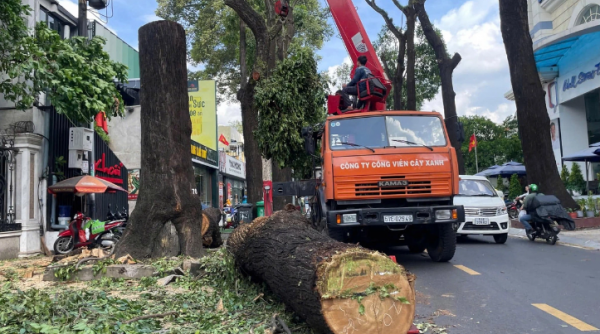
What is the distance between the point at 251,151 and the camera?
15875 millimetres

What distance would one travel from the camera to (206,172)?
107 feet

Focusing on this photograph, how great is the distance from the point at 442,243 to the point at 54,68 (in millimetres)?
8584

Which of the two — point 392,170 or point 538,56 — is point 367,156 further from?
point 538,56

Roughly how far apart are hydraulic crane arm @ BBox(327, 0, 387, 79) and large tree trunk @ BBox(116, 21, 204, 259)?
4715mm

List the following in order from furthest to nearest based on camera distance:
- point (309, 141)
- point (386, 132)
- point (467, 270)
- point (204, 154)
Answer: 1. point (204, 154)
2. point (309, 141)
3. point (386, 132)
4. point (467, 270)

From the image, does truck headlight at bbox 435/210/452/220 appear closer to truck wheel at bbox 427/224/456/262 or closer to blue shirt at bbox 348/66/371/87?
truck wheel at bbox 427/224/456/262

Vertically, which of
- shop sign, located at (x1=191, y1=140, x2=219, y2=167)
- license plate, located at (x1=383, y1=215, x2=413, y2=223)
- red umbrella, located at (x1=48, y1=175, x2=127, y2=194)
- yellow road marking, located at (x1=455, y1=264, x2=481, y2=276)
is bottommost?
yellow road marking, located at (x1=455, y1=264, x2=481, y2=276)

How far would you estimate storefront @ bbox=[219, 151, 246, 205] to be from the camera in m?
36.9

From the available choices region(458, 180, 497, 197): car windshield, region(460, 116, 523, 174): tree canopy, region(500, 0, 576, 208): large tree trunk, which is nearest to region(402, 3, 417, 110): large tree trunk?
region(500, 0, 576, 208): large tree trunk

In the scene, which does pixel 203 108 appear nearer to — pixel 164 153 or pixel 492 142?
pixel 164 153

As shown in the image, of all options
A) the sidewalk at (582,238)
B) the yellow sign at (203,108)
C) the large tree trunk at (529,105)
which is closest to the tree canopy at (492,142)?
the yellow sign at (203,108)

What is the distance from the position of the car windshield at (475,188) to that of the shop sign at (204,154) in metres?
16.5

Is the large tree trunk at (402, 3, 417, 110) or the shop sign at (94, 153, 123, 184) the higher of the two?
the large tree trunk at (402, 3, 417, 110)

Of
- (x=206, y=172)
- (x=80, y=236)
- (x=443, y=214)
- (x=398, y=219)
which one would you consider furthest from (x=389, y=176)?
(x=206, y=172)
